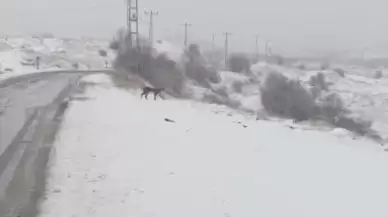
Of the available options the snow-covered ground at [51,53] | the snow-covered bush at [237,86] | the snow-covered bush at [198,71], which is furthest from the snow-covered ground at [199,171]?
the snow-covered bush at [237,86]

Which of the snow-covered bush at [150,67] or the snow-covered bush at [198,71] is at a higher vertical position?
the snow-covered bush at [150,67]

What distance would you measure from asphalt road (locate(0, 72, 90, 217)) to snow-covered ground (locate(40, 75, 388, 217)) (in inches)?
11.7

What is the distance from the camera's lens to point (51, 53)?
104125 millimetres

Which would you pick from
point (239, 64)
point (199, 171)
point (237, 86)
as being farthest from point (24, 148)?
point (239, 64)

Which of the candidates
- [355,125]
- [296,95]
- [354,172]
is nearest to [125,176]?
[354,172]

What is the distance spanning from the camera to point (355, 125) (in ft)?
147

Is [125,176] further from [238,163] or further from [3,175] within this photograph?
[238,163]

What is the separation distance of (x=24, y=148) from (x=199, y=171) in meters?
4.23

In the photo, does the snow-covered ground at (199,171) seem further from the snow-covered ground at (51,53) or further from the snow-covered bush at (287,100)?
the snow-covered ground at (51,53)

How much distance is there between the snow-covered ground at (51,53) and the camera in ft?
260

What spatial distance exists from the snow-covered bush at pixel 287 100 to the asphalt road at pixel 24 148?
27.8m

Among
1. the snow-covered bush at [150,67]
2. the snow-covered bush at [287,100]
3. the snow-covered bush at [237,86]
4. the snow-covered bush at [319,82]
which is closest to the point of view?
the snow-covered bush at [287,100]

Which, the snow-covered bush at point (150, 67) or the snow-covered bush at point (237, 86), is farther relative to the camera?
the snow-covered bush at point (237, 86)

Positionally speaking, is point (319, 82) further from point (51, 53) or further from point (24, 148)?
point (24, 148)
